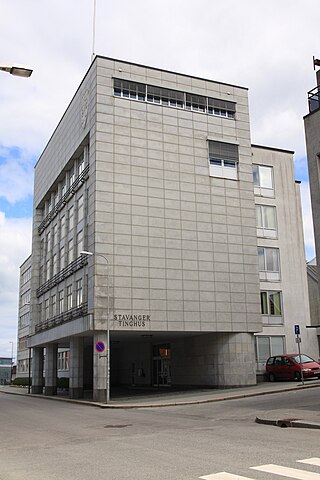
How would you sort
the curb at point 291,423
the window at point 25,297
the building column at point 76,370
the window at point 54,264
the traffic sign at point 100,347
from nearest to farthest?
the curb at point 291,423, the traffic sign at point 100,347, the building column at point 76,370, the window at point 54,264, the window at point 25,297

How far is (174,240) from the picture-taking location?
3628 cm

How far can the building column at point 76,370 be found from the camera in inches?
1492

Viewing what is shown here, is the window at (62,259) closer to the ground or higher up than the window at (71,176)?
closer to the ground

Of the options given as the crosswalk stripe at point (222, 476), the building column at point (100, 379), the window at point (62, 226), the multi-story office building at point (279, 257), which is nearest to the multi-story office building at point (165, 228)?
the building column at point (100, 379)

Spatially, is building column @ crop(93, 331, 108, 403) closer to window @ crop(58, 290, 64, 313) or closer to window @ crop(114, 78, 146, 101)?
window @ crop(58, 290, 64, 313)

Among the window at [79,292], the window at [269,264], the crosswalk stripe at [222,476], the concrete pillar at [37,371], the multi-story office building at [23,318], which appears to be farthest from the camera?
the multi-story office building at [23,318]

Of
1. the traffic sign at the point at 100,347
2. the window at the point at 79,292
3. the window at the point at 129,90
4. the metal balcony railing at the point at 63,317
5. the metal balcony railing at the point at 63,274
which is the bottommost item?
the traffic sign at the point at 100,347

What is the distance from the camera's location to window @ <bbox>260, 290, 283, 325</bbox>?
4162cm

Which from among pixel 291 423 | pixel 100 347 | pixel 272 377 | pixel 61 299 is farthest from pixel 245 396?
pixel 61 299

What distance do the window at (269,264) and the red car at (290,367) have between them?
693 centimetres

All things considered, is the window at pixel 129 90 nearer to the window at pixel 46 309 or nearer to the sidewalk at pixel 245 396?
the sidewalk at pixel 245 396

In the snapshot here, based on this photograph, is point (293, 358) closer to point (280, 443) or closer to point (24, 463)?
point (280, 443)

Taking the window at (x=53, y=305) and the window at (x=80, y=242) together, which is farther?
the window at (x=53, y=305)

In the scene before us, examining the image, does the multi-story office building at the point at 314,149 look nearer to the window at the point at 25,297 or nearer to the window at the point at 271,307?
the window at the point at 271,307
